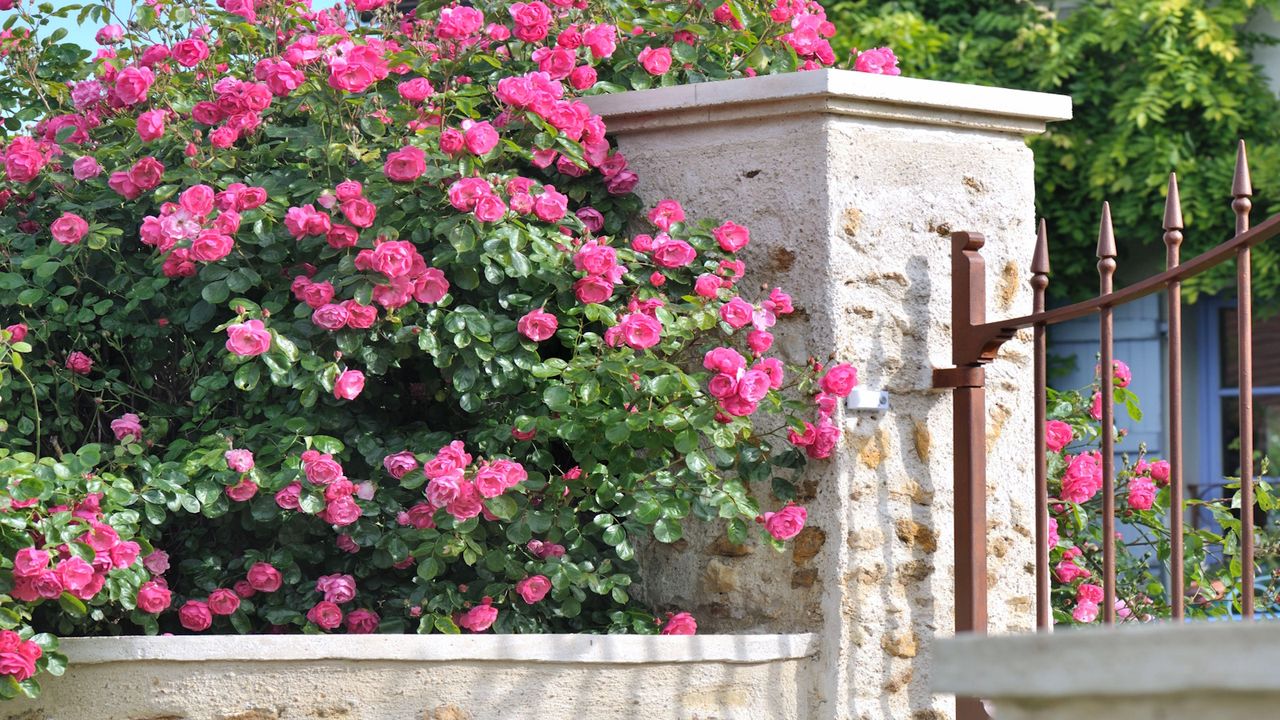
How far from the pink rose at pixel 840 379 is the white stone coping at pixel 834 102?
578 mm

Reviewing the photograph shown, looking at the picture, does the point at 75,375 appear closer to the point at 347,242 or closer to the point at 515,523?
the point at 347,242

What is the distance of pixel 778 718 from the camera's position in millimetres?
3270

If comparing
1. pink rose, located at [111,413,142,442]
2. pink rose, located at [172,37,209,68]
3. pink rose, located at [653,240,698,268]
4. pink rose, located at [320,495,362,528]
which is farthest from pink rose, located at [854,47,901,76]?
pink rose, located at [111,413,142,442]

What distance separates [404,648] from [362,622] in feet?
1.12

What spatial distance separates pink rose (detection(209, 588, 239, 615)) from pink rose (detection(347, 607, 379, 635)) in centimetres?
24

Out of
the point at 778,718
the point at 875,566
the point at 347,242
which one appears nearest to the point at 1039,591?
the point at 875,566

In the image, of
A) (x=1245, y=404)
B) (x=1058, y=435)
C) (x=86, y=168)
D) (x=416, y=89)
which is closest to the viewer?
(x=1245, y=404)

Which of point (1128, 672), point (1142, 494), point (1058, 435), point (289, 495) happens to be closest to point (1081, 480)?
point (1058, 435)

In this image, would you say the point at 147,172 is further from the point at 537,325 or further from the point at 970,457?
the point at 970,457

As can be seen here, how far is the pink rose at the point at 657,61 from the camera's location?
380cm

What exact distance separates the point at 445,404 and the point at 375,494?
0.37 meters

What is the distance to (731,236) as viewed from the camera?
3471 mm

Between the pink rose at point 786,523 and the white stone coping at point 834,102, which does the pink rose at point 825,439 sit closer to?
the pink rose at point 786,523

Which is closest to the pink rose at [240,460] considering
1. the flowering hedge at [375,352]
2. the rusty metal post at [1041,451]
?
the flowering hedge at [375,352]
